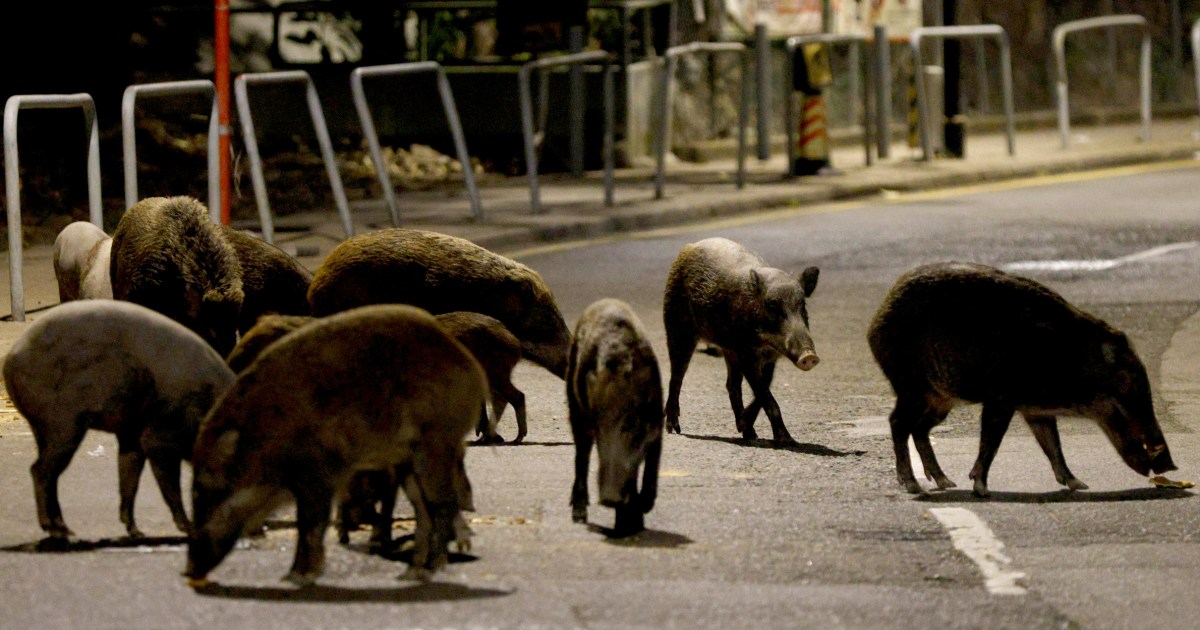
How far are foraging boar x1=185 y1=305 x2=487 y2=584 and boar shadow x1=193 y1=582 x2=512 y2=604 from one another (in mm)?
58

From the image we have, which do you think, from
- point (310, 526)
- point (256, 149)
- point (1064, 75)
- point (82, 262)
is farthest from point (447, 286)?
point (1064, 75)

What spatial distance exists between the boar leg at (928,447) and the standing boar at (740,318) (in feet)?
1.72

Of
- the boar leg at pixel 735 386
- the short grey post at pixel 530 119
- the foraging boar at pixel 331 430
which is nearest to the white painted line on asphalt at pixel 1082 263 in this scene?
the short grey post at pixel 530 119

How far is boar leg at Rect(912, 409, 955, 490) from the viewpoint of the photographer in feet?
22.1

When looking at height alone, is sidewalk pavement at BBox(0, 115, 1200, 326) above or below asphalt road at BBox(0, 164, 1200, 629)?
above

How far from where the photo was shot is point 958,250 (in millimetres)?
13305

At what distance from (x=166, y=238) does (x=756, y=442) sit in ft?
8.14

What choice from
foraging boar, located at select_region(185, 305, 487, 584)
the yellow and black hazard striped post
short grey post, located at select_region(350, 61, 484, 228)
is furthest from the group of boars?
the yellow and black hazard striped post

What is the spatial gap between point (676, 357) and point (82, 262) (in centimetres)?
278

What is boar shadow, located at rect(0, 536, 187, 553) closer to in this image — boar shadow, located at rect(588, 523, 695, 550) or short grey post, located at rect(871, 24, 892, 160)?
boar shadow, located at rect(588, 523, 695, 550)

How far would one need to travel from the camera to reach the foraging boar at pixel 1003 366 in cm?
661

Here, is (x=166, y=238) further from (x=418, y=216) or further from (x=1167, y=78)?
(x=1167, y=78)

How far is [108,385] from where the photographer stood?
5.58 metres

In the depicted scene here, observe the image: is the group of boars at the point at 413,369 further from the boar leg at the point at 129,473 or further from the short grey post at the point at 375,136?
the short grey post at the point at 375,136
